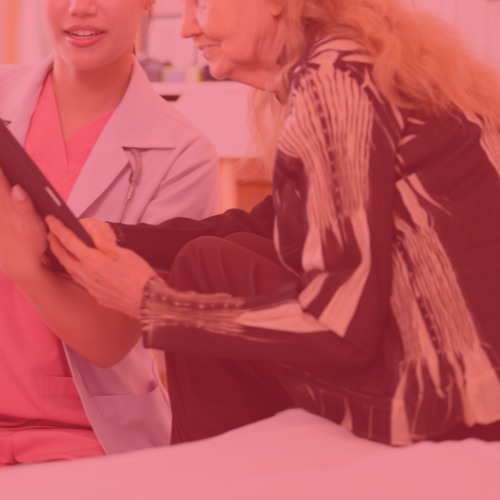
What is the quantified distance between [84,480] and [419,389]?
34cm

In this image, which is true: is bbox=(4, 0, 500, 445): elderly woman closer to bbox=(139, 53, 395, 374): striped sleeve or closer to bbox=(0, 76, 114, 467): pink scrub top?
bbox=(139, 53, 395, 374): striped sleeve

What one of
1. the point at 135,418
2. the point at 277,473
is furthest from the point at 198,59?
the point at 277,473

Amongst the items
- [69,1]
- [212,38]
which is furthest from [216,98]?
[212,38]

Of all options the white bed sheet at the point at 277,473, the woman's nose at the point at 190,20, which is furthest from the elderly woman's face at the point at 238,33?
the white bed sheet at the point at 277,473

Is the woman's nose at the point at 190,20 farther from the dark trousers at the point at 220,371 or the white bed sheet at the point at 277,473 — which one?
the white bed sheet at the point at 277,473

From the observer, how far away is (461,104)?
0.72 m

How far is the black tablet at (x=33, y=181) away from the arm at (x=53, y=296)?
0.10 feet

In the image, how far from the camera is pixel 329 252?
2.15 ft

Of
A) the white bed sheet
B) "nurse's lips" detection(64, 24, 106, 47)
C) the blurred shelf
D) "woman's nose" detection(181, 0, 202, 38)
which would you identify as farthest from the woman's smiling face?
the blurred shelf

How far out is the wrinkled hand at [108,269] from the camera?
29.0 inches

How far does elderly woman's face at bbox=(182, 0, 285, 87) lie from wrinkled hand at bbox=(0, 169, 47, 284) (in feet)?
1.07

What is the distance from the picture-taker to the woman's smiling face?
109 cm

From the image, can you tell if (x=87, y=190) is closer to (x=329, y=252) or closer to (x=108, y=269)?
(x=108, y=269)

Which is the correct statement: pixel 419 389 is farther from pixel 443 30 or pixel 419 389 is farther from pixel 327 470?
pixel 443 30
